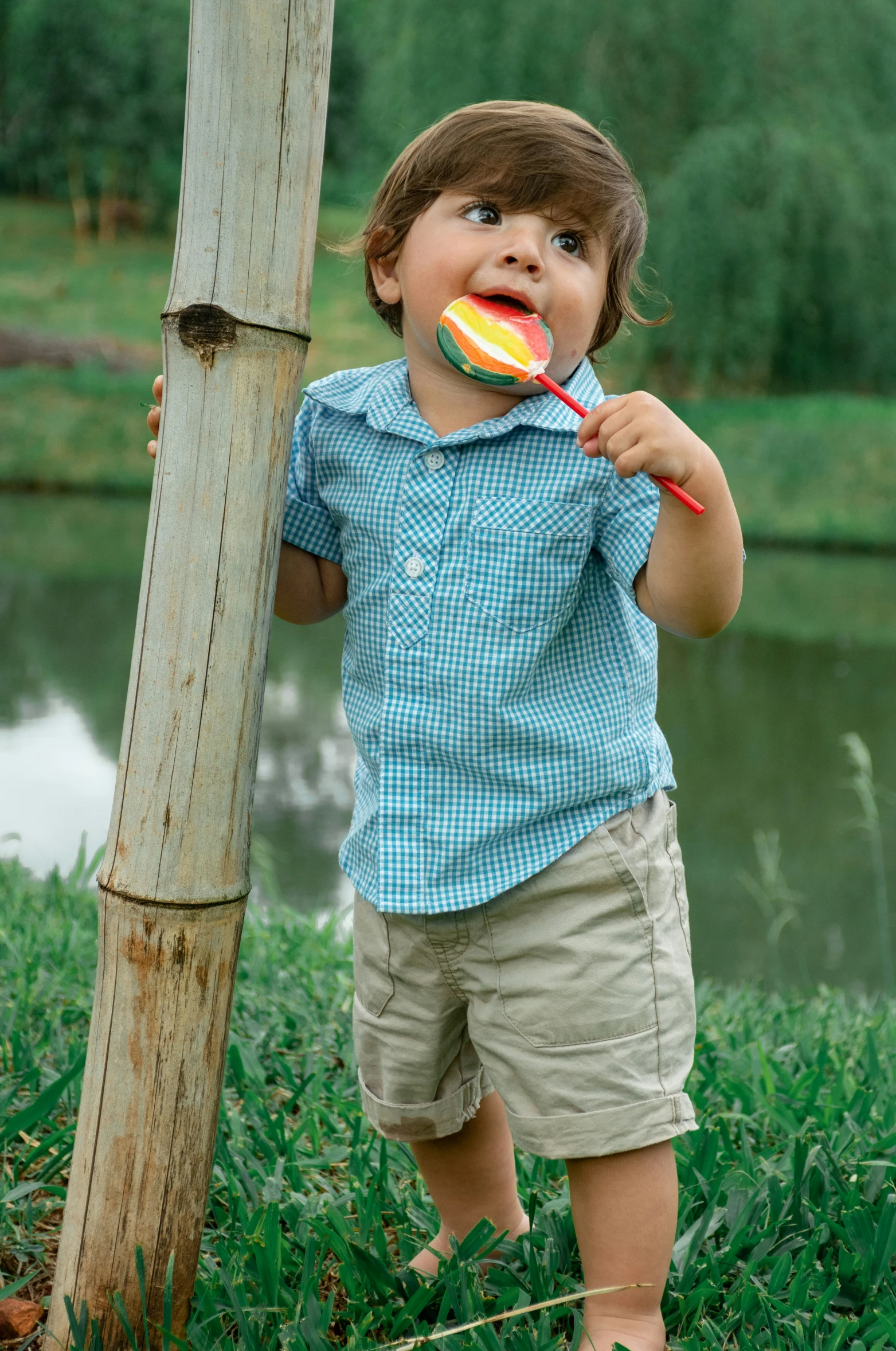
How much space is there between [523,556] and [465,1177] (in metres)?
0.61

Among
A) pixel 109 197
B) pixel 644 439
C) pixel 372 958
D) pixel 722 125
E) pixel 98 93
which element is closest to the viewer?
pixel 644 439

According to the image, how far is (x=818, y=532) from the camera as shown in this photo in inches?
357

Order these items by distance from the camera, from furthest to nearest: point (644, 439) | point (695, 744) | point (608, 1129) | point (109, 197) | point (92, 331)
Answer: point (109, 197), point (92, 331), point (695, 744), point (608, 1129), point (644, 439)

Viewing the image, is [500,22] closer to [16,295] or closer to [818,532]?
[818,532]

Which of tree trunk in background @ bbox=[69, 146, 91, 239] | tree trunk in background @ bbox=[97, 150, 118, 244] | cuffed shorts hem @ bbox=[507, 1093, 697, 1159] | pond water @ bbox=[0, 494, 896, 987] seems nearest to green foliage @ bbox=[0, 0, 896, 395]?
pond water @ bbox=[0, 494, 896, 987]

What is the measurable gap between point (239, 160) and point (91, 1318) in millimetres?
906

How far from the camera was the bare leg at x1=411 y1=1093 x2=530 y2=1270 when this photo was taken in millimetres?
1261

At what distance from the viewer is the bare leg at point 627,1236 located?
110 cm

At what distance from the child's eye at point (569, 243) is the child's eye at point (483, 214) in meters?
0.05

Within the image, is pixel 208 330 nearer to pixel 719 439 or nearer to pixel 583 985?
pixel 583 985

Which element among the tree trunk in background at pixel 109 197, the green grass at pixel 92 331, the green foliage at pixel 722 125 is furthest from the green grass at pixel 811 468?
the tree trunk in background at pixel 109 197

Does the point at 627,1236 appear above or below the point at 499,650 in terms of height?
below

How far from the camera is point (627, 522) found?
Answer: 1092 millimetres

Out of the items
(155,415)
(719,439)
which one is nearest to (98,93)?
(719,439)
